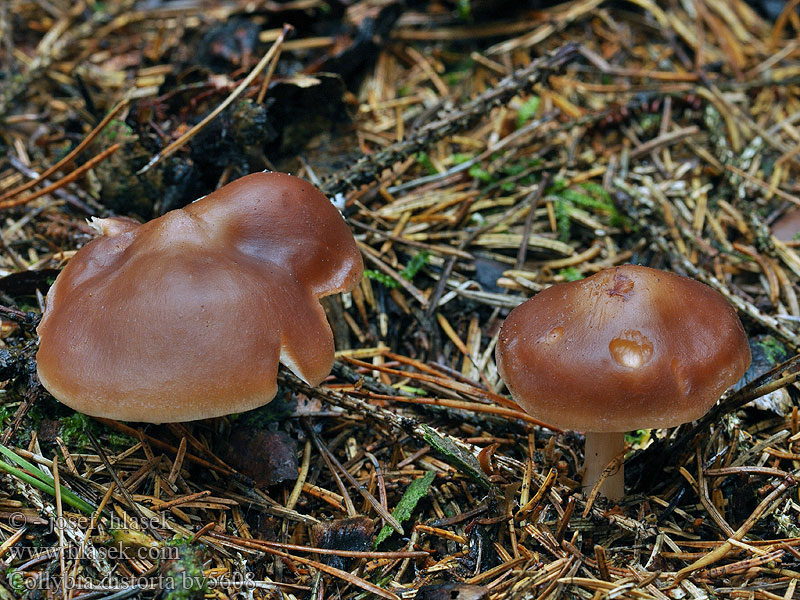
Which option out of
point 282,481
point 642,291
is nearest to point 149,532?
point 282,481

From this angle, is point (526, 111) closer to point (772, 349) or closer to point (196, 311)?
point (772, 349)

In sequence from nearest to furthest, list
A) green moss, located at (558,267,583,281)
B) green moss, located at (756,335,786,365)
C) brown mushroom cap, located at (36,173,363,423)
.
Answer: brown mushroom cap, located at (36,173,363,423), green moss, located at (756,335,786,365), green moss, located at (558,267,583,281)

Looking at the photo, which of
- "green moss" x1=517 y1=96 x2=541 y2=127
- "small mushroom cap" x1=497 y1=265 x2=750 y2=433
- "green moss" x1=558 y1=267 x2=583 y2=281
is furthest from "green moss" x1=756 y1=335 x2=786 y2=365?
"green moss" x1=517 y1=96 x2=541 y2=127

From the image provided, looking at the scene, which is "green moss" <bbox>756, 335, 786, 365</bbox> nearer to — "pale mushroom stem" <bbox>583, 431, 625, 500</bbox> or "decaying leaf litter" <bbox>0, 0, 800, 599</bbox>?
"decaying leaf litter" <bbox>0, 0, 800, 599</bbox>

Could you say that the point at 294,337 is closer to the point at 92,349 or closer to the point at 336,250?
the point at 336,250

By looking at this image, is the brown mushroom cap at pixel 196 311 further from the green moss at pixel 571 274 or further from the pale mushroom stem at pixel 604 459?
the green moss at pixel 571 274

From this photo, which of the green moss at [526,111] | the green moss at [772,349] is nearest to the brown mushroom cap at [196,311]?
A: the green moss at [772,349]
